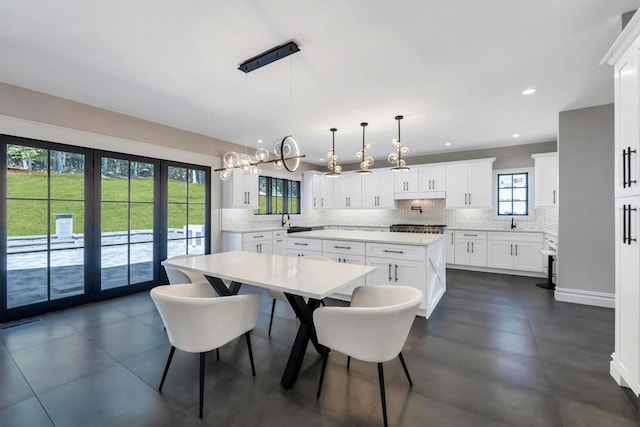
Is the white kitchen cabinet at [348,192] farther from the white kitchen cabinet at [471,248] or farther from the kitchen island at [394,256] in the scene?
the kitchen island at [394,256]

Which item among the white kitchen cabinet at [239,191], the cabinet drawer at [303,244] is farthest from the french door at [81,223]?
the cabinet drawer at [303,244]

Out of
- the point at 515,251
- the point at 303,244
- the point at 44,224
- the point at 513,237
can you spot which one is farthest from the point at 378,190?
the point at 44,224

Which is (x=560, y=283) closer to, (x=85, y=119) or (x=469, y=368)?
Answer: (x=469, y=368)

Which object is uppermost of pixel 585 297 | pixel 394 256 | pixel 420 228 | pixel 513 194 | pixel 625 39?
pixel 625 39

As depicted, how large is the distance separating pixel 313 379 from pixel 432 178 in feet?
17.9

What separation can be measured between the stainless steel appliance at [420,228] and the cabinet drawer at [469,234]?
335 millimetres

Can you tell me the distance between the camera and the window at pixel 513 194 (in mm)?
5770

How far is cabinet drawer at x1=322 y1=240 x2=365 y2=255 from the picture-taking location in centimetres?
370

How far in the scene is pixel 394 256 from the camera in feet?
11.3

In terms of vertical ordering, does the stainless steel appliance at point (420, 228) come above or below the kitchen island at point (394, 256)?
above

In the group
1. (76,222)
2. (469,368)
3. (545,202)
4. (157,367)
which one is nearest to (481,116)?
(545,202)

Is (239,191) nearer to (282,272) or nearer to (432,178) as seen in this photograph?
(282,272)

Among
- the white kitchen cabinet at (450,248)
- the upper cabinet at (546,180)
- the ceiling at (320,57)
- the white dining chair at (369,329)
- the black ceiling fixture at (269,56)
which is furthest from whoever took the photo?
the white kitchen cabinet at (450,248)

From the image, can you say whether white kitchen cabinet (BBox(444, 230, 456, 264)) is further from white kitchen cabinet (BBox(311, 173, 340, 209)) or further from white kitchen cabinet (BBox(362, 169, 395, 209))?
white kitchen cabinet (BBox(311, 173, 340, 209))
